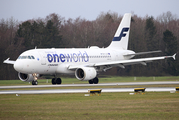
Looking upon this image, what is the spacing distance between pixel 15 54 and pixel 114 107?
5510cm

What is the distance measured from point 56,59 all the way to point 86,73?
446 centimetres

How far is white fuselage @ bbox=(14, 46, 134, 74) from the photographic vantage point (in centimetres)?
4119

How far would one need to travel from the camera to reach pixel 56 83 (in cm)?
4562

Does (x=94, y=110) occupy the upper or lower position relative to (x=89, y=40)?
lower

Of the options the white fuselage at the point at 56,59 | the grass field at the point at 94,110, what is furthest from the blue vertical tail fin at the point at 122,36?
the grass field at the point at 94,110

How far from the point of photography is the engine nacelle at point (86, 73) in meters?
42.1

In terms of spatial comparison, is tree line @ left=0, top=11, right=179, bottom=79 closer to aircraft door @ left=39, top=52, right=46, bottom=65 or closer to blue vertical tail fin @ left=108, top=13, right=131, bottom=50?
blue vertical tail fin @ left=108, top=13, right=131, bottom=50

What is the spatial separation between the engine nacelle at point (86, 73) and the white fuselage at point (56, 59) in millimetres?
1804

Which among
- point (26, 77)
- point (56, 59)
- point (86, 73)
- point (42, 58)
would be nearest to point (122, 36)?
point (86, 73)

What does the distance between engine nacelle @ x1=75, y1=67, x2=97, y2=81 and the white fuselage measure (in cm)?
180

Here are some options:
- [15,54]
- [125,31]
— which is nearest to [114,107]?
[125,31]

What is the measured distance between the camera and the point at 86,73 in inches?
1657

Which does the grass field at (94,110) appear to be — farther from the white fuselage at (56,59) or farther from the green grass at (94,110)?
the white fuselage at (56,59)

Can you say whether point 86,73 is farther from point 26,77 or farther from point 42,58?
point 26,77
